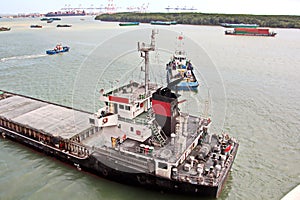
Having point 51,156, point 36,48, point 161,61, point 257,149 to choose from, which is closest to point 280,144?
point 257,149

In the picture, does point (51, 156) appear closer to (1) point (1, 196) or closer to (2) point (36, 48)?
(1) point (1, 196)

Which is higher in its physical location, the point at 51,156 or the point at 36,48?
the point at 36,48

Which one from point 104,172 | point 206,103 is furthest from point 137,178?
point 206,103

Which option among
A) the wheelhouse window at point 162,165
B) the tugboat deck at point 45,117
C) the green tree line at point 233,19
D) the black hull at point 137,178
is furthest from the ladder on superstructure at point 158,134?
the green tree line at point 233,19

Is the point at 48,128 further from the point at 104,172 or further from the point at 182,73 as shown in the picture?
the point at 182,73

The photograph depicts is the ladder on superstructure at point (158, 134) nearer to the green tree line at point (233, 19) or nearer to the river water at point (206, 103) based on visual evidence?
the river water at point (206, 103)

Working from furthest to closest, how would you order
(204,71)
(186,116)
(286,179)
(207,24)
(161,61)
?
1. (207,24)
2. (161,61)
3. (204,71)
4. (186,116)
5. (286,179)

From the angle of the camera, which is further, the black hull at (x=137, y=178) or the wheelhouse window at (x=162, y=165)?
the wheelhouse window at (x=162, y=165)
